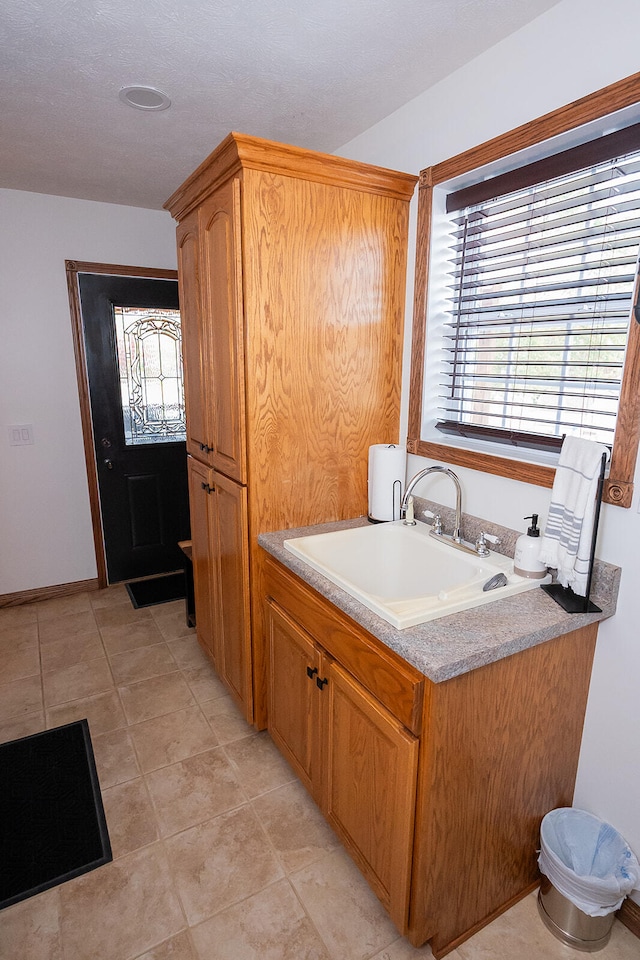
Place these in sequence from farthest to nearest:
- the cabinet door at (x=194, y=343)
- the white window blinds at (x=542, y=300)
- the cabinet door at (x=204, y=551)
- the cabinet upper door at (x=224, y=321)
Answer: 1. the cabinet door at (x=204, y=551)
2. the cabinet door at (x=194, y=343)
3. the cabinet upper door at (x=224, y=321)
4. the white window blinds at (x=542, y=300)

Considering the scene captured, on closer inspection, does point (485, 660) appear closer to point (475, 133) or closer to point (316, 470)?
point (316, 470)

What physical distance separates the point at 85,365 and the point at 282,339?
2.03 metres

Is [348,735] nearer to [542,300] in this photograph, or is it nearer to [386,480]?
[386,480]

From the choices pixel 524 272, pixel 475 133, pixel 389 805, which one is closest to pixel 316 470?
pixel 524 272

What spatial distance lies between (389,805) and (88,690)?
68.3 inches

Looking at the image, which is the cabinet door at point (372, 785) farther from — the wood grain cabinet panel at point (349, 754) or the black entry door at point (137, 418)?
the black entry door at point (137, 418)

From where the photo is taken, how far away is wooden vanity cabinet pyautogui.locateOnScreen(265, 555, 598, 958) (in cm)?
123

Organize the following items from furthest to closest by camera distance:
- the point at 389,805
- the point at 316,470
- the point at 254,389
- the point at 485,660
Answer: the point at 316,470 < the point at 254,389 < the point at 389,805 < the point at 485,660

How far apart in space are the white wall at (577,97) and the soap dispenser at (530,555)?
0.11m

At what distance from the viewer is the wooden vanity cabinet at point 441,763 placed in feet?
4.02

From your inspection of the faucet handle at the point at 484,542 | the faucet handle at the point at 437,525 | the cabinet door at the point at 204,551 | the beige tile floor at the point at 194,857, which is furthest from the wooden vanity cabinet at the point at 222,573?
the faucet handle at the point at 484,542

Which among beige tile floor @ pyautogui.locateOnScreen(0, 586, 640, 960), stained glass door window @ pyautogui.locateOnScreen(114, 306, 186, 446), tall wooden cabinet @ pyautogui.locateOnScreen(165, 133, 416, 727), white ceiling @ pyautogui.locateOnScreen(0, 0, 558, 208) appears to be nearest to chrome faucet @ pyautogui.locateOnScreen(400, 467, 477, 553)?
tall wooden cabinet @ pyautogui.locateOnScreen(165, 133, 416, 727)

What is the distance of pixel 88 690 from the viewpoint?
2492 mm

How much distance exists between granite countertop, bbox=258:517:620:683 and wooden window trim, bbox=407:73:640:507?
286mm
